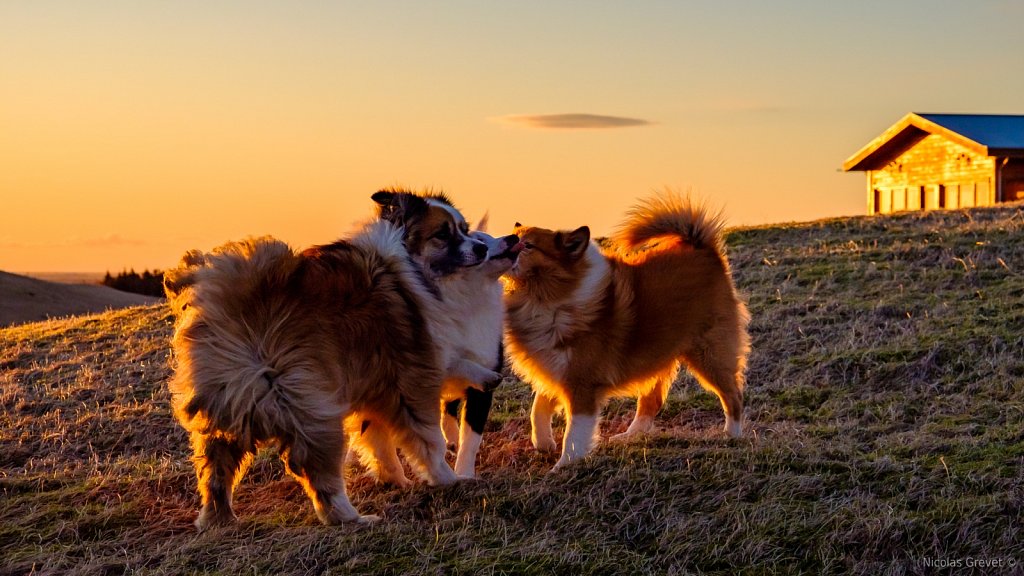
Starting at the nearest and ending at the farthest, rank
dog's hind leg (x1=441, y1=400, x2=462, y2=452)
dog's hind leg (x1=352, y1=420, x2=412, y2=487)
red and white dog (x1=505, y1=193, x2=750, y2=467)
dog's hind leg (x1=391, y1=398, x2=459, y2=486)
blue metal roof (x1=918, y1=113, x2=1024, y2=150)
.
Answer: dog's hind leg (x1=391, y1=398, x2=459, y2=486) → dog's hind leg (x1=352, y1=420, x2=412, y2=487) → red and white dog (x1=505, y1=193, x2=750, y2=467) → dog's hind leg (x1=441, y1=400, x2=462, y2=452) → blue metal roof (x1=918, y1=113, x2=1024, y2=150)

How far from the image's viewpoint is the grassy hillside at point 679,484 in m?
4.07

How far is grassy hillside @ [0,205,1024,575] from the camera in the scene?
4.07 meters

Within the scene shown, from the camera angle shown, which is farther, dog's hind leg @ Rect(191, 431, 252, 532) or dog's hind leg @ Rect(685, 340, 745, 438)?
dog's hind leg @ Rect(685, 340, 745, 438)

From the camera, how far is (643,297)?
5930 millimetres

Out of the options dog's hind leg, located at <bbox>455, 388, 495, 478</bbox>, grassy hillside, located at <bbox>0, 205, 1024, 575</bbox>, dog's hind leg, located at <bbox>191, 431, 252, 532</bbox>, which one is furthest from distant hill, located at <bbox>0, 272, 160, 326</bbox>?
dog's hind leg, located at <bbox>191, 431, 252, 532</bbox>

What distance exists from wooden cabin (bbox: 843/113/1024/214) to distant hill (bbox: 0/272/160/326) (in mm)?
17539

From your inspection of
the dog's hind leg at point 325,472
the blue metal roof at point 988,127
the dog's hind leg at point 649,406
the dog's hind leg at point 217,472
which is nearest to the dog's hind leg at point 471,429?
the dog's hind leg at point 325,472

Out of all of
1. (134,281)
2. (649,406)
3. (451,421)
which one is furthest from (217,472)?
(134,281)

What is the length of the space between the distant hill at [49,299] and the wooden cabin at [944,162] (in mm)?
17539

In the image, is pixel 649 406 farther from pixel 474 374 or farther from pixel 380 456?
pixel 380 456

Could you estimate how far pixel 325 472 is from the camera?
4277mm

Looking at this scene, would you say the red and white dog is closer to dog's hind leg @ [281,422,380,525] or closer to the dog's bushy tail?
dog's hind leg @ [281,422,380,525]

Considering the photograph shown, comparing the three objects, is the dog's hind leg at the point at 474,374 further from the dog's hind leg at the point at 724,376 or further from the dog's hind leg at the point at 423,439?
the dog's hind leg at the point at 724,376

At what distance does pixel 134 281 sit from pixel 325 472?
20.0m
